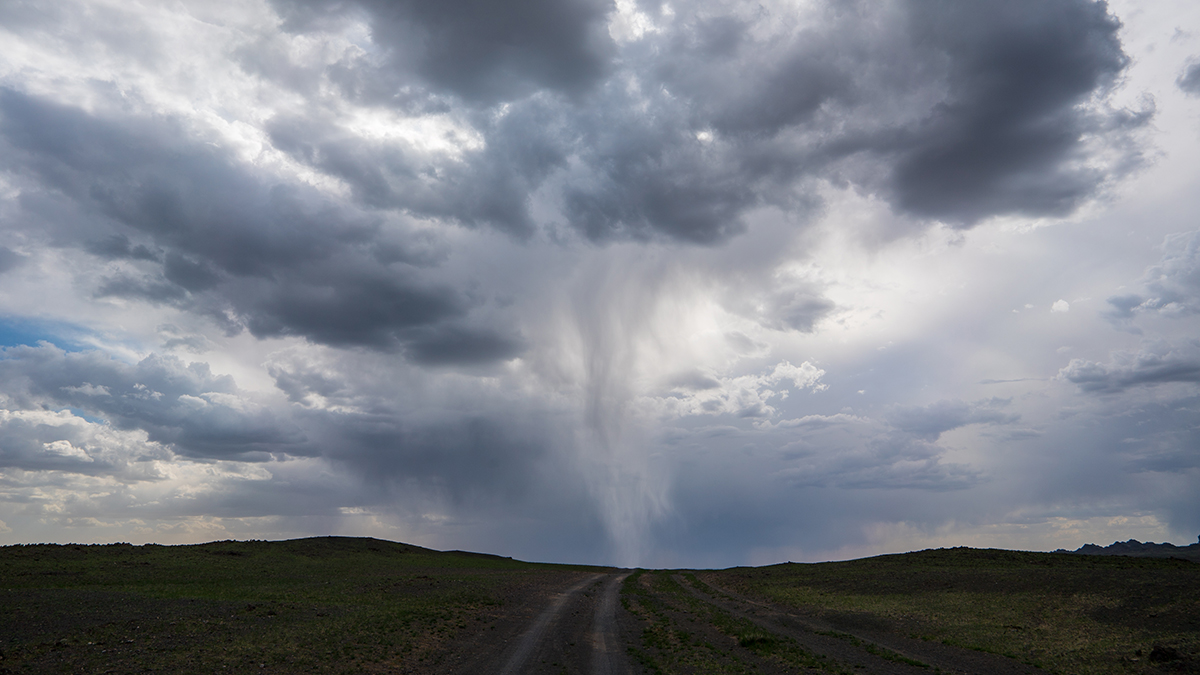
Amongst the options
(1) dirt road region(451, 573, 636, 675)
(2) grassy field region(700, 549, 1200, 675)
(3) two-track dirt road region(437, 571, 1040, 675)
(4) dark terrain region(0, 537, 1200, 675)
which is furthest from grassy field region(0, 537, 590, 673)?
(2) grassy field region(700, 549, 1200, 675)

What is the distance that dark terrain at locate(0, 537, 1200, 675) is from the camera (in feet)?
80.7

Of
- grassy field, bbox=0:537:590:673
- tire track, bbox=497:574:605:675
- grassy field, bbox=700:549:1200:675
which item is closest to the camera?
grassy field, bbox=0:537:590:673

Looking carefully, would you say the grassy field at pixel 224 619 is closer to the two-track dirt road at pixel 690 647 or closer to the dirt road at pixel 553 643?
the dirt road at pixel 553 643

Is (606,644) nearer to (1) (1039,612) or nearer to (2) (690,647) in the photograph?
(2) (690,647)

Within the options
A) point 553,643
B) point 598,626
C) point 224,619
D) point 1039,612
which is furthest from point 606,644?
point 1039,612

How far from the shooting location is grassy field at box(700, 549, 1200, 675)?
2727 cm

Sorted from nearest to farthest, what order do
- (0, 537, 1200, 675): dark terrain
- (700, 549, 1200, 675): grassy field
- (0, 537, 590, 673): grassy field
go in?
(0, 537, 590, 673): grassy field → (0, 537, 1200, 675): dark terrain → (700, 549, 1200, 675): grassy field

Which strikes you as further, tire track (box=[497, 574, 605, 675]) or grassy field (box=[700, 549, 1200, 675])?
grassy field (box=[700, 549, 1200, 675])

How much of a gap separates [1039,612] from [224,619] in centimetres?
4905

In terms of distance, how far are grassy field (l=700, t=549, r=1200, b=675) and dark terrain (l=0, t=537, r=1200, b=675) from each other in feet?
0.45

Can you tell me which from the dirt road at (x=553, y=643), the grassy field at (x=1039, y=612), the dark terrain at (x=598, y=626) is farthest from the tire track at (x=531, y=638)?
the grassy field at (x=1039, y=612)

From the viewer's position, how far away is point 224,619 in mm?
31656

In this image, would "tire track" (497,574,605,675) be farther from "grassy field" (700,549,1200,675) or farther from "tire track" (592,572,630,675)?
"grassy field" (700,549,1200,675)

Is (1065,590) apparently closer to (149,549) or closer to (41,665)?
(41,665)
